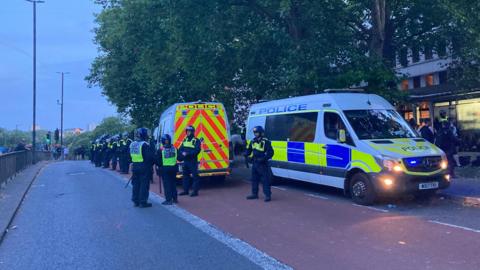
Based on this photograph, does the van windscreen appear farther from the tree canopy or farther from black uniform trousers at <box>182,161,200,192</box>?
black uniform trousers at <box>182,161,200,192</box>

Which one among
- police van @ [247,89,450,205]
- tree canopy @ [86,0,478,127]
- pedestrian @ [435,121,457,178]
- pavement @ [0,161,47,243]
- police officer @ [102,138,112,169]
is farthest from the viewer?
police officer @ [102,138,112,169]

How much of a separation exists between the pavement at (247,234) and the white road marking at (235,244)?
21 millimetres

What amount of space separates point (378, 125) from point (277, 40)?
5.48 metres

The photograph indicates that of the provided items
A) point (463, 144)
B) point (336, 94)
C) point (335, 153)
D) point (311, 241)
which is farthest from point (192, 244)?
point (463, 144)

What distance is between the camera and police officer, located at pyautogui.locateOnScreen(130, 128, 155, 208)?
428 inches

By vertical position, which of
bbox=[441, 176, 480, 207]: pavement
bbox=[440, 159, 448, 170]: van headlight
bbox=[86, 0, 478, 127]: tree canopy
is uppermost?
bbox=[86, 0, 478, 127]: tree canopy

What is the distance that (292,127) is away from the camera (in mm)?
12734

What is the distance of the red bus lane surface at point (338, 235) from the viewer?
5918 mm

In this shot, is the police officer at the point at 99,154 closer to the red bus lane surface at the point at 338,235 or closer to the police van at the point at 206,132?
the police van at the point at 206,132

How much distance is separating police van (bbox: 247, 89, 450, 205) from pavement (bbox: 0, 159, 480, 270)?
1.68 ft

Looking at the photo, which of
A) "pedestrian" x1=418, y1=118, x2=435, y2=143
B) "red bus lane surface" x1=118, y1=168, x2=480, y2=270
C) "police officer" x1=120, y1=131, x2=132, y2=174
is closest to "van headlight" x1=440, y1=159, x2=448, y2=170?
"red bus lane surface" x1=118, y1=168, x2=480, y2=270

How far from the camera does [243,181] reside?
15797 mm

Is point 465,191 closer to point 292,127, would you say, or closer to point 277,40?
point 292,127

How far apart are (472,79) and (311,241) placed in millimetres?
12822
